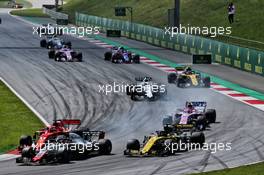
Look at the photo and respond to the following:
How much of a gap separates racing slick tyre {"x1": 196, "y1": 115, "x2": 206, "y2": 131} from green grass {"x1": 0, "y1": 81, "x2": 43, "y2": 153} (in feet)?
23.3

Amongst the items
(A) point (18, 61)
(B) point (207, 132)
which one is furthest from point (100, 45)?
(B) point (207, 132)

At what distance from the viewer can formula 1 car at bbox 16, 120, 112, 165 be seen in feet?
89.1

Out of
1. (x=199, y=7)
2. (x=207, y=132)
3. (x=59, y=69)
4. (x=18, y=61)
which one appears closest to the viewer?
(x=207, y=132)

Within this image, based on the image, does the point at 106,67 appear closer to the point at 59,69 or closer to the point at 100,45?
the point at 59,69

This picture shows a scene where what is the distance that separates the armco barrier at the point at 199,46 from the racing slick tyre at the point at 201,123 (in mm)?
16691

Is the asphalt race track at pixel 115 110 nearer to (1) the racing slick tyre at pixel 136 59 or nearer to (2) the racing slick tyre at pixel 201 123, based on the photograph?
(2) the racing slick tyre at pixel 201 123

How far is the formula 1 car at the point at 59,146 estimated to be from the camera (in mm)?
27172

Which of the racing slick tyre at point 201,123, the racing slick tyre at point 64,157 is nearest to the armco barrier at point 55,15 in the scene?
the racing slick tyre at point 201,123

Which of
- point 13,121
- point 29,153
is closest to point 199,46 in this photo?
point 13,121

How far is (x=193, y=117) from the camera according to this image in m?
33.2

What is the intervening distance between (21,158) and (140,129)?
24.8 feet

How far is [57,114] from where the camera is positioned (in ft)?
123

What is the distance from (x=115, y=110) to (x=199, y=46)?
2202 cm

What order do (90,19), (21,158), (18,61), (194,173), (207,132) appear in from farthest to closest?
(90,19), (18,61), (207,132), (21,158), (194,173)
